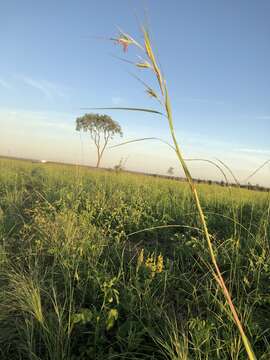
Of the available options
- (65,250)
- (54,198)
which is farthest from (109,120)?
(65,250)

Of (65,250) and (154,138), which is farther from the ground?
(154,138)

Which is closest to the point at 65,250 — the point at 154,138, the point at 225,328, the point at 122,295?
the point at 122,295

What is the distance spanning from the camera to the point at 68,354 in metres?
1.90

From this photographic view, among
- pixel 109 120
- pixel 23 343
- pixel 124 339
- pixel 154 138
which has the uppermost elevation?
pixel 109 120

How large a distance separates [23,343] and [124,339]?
0.70 meters

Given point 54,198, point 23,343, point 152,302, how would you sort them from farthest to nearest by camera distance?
1. point 54,198
2. point 152,302
3. point 23,343

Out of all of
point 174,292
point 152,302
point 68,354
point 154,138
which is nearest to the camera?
point 154,138

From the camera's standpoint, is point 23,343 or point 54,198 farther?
point 54,198

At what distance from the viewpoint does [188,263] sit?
120 inches

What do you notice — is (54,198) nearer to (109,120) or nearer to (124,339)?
(124,339)

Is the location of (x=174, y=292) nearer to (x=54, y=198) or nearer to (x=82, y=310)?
(x=82, y=310)

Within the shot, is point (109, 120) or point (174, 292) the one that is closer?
point (174, 292)

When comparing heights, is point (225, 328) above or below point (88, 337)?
above

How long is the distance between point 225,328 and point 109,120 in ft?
128
